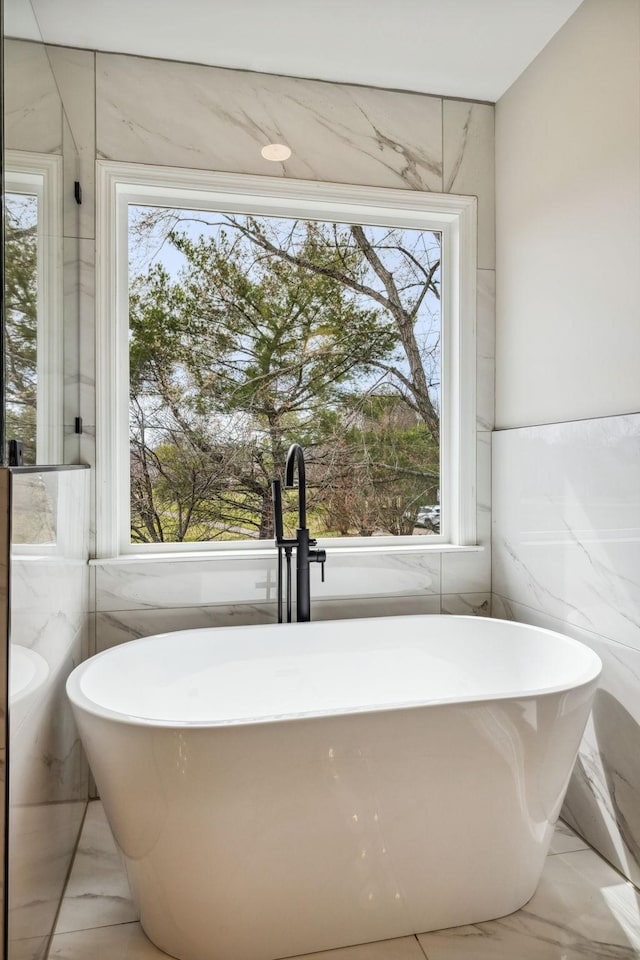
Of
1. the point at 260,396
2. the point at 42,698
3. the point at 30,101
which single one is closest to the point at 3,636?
the point at 42,698

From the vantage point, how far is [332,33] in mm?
2193

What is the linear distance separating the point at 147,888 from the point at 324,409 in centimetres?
172

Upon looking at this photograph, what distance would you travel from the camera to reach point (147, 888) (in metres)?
1.54

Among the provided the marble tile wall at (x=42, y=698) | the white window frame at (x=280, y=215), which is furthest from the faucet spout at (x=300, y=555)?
the marble tile wall at (x=42, y=698)

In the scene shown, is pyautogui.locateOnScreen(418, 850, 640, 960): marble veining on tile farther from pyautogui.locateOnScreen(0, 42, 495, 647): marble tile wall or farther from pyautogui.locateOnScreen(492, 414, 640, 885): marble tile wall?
pyautogui.locateOnScreen(0, 42, 495, 647): marble tile wall

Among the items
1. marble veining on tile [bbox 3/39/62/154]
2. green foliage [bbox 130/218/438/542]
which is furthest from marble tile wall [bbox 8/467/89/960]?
marble veining on tile [bbox 3/39/62/154]

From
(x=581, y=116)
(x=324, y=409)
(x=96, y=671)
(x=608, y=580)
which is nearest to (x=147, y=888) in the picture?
(x=96, y=671)

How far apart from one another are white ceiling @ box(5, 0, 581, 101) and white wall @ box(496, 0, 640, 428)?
6.5 inches

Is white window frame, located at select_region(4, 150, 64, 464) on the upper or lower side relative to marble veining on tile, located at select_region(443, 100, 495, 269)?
lower

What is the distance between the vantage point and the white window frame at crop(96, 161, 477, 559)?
2309 millimetres

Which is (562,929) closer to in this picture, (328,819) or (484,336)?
(328,819)

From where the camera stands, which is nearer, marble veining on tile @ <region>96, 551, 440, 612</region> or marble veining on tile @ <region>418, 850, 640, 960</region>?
marble veining on tile @ <region>418, 850, 640, 960</region>

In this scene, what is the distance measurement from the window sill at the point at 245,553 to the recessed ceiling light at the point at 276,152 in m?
1.51

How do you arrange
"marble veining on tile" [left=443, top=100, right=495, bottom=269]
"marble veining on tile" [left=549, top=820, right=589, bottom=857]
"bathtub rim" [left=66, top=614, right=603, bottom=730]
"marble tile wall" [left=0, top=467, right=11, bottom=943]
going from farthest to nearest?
1. "marble veining on tile" [left=443, top=100, right=495, bottom=269]
2. "marble veining on tile" [left=549, top=820, right=589, bottom=857]
3. "bathtub rim" [left=66, top=614, right=603, bottom=730]
4. "marble tile wall" [left=0, top=467, right=11, bottom=943]
